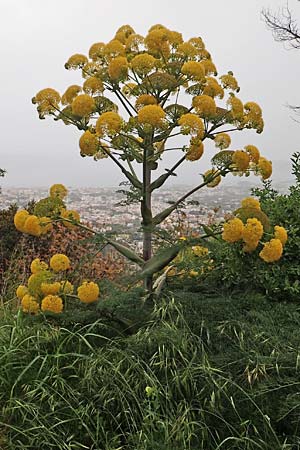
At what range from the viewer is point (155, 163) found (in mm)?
3621

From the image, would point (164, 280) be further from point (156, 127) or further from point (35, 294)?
point (156, 127)

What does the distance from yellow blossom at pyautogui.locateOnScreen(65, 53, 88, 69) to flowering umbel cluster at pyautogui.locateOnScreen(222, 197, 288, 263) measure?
1.38m

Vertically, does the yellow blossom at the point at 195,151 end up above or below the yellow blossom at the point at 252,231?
above

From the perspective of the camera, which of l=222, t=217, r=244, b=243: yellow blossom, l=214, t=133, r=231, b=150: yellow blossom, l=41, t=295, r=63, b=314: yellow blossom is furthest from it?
l=214, t=133, r=231, b=150: yellow blossom

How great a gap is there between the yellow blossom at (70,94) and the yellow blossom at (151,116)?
0.68 meters

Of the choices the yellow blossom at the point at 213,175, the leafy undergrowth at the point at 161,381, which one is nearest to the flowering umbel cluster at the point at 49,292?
the leafy undergrowth at the point at 161,381

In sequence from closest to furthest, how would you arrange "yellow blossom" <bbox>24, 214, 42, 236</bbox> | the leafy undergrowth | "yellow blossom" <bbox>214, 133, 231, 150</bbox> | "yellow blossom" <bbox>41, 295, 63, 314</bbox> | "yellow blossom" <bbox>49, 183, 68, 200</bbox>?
the leafy undergrowth < "yellow blossom" <bbox>41, 295, 63, 314</bbox> < "yellow blossom" <bbox>24, 214, 42, 236</bbox> < "yellow blossom" <bbox>214, 133, 231, 150</bbox> < "yellow blossom" <bbox>49, 183, 68, 200</bbox>

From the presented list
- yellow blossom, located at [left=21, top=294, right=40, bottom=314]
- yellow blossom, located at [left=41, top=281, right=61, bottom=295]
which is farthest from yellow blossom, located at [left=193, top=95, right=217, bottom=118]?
yellow blossom, located at [left=21, top=294, right=40, bottom=314]

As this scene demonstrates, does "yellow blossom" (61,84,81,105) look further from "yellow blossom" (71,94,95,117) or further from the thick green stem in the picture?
the thick green stem

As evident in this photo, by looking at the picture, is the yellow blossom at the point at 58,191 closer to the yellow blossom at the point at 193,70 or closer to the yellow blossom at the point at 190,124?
the yellow blossom at the point at 190,124

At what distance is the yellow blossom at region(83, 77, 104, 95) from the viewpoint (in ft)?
11.2

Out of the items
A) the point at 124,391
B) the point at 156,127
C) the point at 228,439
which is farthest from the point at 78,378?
the point at 156,127

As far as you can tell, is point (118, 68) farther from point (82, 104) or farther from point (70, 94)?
point (70, 94)

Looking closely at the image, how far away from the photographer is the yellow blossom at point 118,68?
3.30 metres
